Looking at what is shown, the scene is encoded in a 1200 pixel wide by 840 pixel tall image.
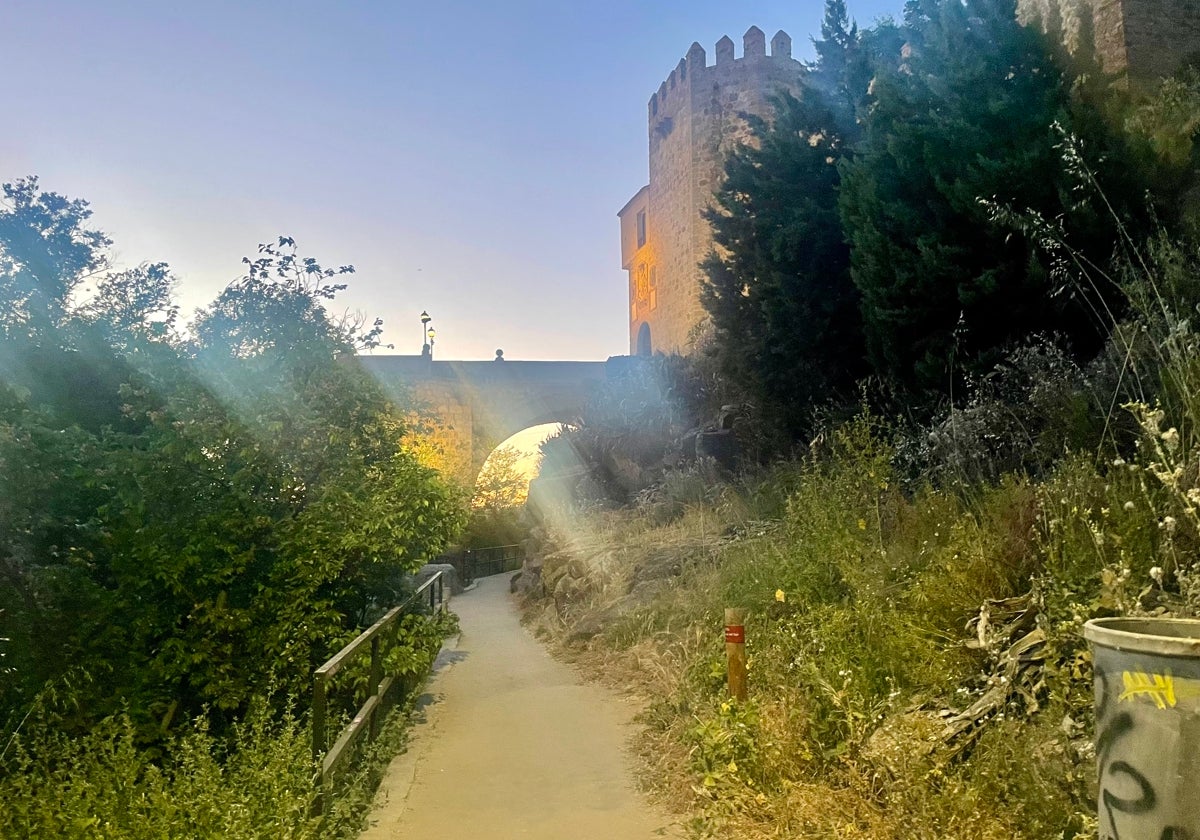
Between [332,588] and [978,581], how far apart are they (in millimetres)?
4375

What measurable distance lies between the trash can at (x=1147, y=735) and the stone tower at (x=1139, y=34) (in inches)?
308

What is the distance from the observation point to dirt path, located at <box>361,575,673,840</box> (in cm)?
434

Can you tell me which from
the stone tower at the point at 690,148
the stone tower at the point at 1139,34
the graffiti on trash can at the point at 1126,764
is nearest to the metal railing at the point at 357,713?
the graffiti on trash can at the point at 1126,764

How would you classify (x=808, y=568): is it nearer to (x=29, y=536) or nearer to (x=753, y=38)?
(x=29, y=536)

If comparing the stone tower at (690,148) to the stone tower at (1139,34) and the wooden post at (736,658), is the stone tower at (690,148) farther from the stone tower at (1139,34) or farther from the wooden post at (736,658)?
the wooden post at (736,658)

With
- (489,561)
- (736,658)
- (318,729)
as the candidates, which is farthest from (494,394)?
(318,729)

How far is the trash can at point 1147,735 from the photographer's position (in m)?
2.20

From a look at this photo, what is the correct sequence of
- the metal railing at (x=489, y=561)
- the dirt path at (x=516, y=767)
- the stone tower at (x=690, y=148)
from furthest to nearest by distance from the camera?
1. the stone tower at (x=690, y=148)
2. the metal railing at (x=489, y=561)
3. the dirt path at (x=516, y=767)

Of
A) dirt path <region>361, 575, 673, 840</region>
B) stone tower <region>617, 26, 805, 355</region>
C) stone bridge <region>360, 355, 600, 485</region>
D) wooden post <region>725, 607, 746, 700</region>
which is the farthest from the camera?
stone bridge <region>360, 355, 600, 485</region>

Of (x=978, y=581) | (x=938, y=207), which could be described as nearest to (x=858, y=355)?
(x=938, y=207)

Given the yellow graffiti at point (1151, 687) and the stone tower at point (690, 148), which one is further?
the stone tower at point (690, 148)

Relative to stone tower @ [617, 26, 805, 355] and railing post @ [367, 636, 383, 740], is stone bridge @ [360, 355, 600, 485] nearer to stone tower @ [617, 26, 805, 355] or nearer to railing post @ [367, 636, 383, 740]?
stone tower @ [617, 26, 805, 355]

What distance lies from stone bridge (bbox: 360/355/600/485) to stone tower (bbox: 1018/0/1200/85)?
67.4ft

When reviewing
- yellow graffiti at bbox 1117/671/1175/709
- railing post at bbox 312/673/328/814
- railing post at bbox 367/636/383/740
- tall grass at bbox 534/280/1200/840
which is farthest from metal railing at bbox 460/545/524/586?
yellow graffiti at bbox 1117/671/1175/709
